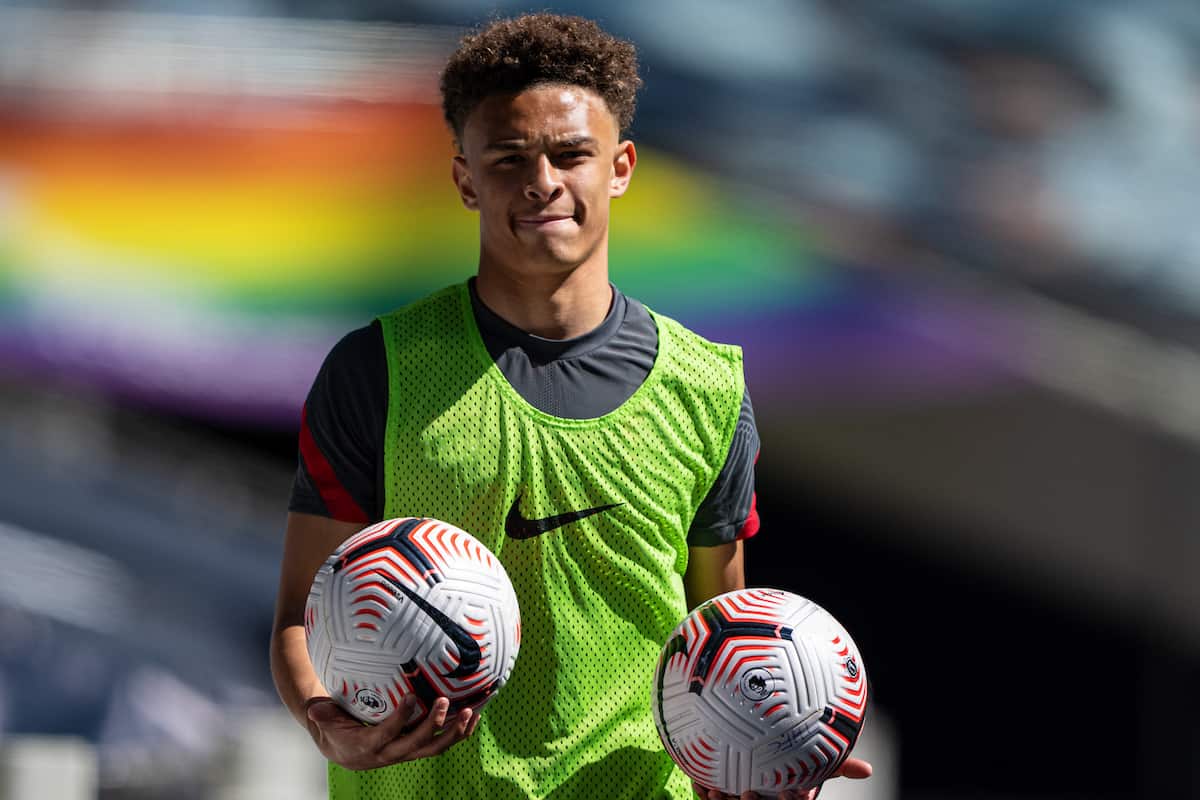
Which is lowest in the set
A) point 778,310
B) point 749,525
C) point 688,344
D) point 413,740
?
point 778,310

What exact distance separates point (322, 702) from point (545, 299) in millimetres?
687

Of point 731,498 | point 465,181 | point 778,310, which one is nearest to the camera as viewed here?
point 465,181

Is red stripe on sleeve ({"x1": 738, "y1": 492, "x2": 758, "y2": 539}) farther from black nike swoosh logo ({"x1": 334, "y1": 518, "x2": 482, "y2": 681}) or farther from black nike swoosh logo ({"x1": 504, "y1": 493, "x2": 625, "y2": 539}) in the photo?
black nike swoosh logo ({"x1": 334, "y1": 518, "x2": 482, "y2": 681})

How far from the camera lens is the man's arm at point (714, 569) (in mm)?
2725

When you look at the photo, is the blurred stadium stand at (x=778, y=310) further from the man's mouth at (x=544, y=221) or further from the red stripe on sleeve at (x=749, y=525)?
the man's mouth at (x=544, y=221)

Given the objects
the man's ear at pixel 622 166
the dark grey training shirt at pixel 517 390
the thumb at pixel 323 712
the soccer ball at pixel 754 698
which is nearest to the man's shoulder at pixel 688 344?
the dark grey training shirt at pixel 517 390

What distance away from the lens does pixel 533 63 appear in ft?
8.27

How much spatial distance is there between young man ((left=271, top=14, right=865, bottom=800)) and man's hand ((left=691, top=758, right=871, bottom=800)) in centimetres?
16

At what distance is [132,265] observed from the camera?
9578 millimetres

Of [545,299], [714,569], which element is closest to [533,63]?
[545,299]

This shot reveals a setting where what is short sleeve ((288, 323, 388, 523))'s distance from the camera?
2.53 m

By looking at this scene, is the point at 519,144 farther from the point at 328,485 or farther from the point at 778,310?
the point at 778,310

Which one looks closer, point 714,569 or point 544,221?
point 544,221

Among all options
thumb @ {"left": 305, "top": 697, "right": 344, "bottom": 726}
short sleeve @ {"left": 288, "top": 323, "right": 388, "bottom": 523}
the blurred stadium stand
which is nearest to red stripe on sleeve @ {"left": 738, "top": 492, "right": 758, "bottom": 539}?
short sleeve @ {"left": 288, "top": 323, "right": 388, "bottom": 523}
